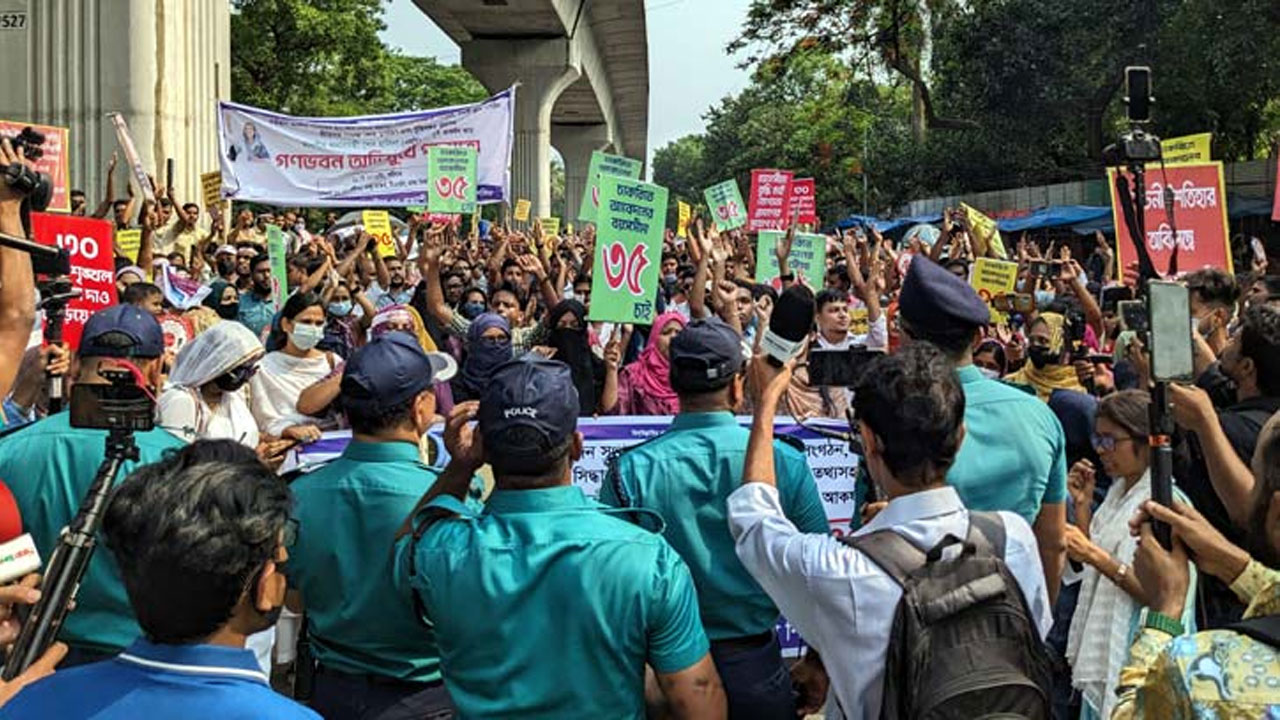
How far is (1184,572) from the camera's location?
2336 millimetres

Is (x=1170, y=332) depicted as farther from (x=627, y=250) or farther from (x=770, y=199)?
(x=770, y=199)

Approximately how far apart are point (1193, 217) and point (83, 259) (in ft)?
21.0

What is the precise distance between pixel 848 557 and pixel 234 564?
1130 mm

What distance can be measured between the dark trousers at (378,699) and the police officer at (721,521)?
2.21 ft

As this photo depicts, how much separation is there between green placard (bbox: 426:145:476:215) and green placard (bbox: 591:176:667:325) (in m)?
5.76

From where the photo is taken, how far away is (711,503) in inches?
131

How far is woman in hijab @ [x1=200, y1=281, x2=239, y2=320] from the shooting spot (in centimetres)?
955

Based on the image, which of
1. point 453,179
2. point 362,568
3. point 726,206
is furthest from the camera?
point 726,206

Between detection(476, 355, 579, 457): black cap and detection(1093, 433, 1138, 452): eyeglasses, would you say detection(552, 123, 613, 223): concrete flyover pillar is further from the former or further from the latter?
detection(476, 355, 579, 457): black cap

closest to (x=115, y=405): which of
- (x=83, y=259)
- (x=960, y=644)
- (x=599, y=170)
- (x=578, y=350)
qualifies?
(x=960, y=644)

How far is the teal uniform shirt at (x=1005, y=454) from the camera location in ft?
11.2

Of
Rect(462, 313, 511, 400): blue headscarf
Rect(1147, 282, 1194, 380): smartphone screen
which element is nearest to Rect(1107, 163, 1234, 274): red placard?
Rect(462, 313, 511, 400): blue headscarf

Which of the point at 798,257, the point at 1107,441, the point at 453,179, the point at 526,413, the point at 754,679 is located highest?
the point at 453,179

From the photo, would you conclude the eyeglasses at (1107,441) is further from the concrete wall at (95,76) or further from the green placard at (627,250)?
the concrete wall at (95,76)
